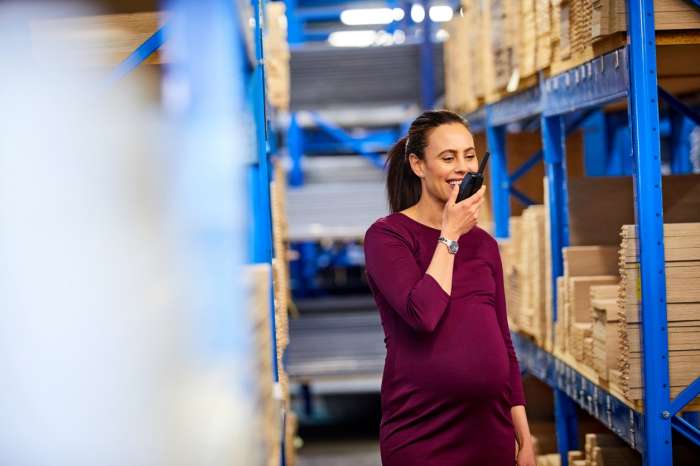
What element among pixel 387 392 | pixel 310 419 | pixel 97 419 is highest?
pixel 97 419

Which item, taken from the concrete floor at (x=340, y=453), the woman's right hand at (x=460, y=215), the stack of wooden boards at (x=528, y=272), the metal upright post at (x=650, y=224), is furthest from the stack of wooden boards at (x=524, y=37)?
the concrete floor at (x=340, y=453)

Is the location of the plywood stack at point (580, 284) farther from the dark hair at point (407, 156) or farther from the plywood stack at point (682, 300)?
the dark hair at point (407, 156)

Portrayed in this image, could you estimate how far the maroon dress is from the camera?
9.61 feet

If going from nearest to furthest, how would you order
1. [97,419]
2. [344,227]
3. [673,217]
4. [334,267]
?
[97,419], [673,217], [344,227], [334,267]

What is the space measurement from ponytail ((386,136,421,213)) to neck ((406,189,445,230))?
0.14 metres

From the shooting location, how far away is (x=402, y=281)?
290cm

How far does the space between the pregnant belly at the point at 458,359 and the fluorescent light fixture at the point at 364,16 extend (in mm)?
15225

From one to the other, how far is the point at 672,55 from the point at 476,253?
66.6 inches

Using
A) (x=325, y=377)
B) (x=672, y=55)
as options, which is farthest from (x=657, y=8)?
(x=325, y=377)

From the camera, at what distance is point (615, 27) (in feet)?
12.5

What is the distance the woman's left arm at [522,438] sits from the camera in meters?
3.11

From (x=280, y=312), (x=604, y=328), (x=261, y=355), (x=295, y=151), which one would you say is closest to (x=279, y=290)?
(x=280, y=312)

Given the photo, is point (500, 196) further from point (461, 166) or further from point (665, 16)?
point (461, 166)

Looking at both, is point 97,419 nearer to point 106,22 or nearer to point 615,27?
point 106,22
